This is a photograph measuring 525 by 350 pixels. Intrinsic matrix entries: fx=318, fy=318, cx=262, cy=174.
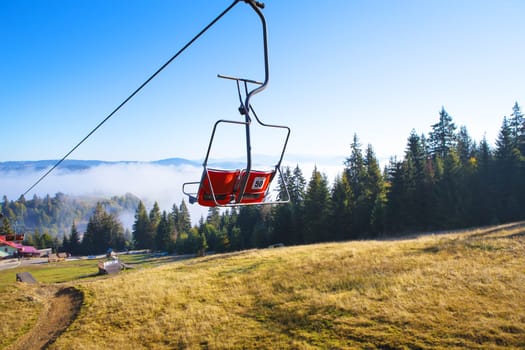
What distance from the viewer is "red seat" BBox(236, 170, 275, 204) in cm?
700

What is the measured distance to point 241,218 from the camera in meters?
72.4

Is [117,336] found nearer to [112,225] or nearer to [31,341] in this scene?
[31,341]

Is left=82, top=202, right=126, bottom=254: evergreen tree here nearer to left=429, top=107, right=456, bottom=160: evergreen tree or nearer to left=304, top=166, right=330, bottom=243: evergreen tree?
left=304, top=166, right=330, bottom=243: evergreen tree

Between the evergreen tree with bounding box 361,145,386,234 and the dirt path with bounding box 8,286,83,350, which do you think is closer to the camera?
the dirt path with bounding box 8,286,83,350

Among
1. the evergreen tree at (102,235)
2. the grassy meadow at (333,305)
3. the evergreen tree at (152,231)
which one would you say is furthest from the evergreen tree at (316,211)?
the evergreen tree at (102,235)

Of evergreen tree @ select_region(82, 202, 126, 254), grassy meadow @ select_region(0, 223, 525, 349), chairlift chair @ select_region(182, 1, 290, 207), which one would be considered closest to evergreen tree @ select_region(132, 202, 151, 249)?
evergreen tree @ select_region(82, 202, 126, 254)

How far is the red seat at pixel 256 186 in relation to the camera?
7.00m

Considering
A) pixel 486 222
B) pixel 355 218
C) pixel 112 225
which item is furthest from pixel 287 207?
pixel 112 225

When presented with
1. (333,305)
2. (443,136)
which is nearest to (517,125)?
(443,136)

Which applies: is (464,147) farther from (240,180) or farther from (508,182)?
(240,180)

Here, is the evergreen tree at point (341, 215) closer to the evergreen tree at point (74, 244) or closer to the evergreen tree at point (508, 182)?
the evergreen tree at point (508, 182)

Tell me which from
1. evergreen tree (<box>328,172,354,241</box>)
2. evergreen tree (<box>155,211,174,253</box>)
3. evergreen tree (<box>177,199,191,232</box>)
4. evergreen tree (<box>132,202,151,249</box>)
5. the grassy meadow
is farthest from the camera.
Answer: evergreen tree (<box>177,199,191,232</box>)

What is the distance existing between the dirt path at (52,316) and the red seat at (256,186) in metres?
12.9

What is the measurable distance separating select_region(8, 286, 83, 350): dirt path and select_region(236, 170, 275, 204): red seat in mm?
12919
